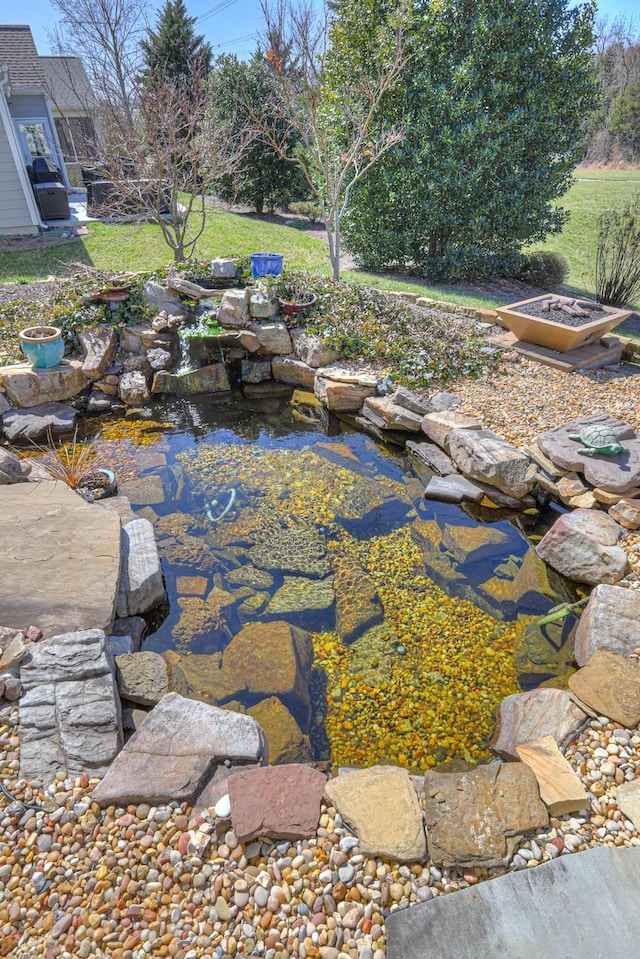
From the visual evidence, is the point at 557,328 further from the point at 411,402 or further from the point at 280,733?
the point at 280,733

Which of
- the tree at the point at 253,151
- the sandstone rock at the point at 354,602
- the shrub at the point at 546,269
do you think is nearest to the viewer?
the sandstone rock at the point at 354,602

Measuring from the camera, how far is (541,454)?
436cm

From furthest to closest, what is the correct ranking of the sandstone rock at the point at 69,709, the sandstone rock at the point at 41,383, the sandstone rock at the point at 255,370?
the sandstone rock at the point at 255,370 → the sandstone rock at the point at 41,383 → the sandstone rock at the point at 69,709

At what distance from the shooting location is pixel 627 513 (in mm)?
3646

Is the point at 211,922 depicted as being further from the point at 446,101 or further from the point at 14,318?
the point at 446,101

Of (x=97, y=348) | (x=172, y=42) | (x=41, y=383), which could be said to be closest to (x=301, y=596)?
(x=41, y=383)

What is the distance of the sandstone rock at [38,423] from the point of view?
16.9ft

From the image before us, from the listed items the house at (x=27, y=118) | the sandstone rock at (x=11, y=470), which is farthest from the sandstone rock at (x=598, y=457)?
the house at (x=27, y=118)

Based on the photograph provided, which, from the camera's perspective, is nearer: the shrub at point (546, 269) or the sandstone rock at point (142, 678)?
the sandstone rock at point (142, 678)

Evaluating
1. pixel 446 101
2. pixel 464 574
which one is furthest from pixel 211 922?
pixel 446 101

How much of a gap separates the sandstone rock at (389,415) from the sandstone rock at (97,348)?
9.52 feet

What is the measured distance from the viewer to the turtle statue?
13.0ft

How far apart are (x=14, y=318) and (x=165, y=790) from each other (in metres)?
6.02

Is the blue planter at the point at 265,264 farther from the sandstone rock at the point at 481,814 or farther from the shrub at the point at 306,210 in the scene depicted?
the shrub at the point at 306,210
